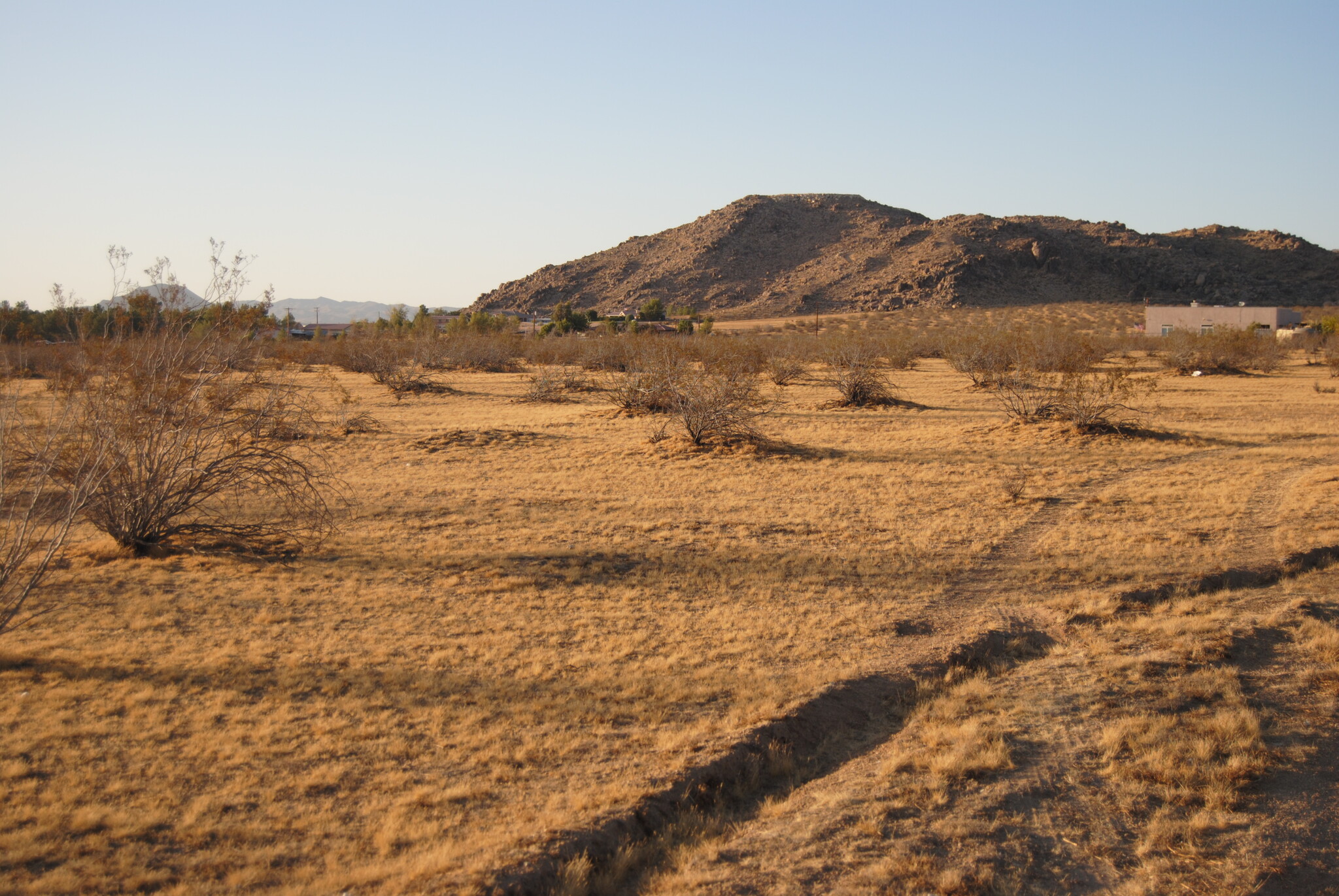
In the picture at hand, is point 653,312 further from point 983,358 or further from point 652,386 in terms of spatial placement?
point 652,386

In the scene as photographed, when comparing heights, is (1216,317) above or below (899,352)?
above

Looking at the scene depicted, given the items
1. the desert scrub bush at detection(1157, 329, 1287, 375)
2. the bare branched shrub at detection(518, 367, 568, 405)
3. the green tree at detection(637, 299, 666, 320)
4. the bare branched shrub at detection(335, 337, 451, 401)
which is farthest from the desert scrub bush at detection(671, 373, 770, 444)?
the green tree at detection(637, 299, 666, 320)

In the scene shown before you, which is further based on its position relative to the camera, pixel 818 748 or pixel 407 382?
pixel 407 382

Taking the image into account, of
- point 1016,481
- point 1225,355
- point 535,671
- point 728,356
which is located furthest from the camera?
point 1225,355

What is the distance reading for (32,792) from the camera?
4828mm

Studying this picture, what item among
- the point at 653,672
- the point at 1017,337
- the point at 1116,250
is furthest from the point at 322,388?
the point at 1116,250

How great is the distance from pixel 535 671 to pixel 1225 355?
37606mm

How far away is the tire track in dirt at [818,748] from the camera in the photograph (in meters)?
4.44

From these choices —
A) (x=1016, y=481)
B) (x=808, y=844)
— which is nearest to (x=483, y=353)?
(x=1016, y=481)

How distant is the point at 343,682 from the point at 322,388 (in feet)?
87.1

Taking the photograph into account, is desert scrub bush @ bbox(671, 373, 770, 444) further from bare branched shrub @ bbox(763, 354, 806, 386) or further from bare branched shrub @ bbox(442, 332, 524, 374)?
bare branched shrub @ bbox(442, 332, 524, 374)

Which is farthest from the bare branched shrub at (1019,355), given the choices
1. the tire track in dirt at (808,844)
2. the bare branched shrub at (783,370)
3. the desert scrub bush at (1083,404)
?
the tire track in dirt at (808,844)

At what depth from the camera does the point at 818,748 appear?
571 cm

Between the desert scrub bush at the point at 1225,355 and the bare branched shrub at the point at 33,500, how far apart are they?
124ft
